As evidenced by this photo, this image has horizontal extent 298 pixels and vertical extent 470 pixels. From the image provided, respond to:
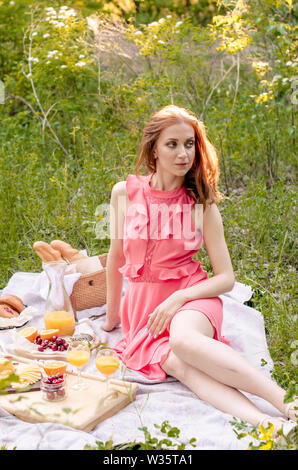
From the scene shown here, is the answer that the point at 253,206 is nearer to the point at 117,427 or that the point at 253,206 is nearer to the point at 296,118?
the point at 296,118

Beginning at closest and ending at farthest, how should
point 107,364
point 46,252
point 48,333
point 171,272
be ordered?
point 107,364
point 171,272
point 48,333
point 46,252

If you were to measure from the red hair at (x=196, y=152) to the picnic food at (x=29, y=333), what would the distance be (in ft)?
3.64

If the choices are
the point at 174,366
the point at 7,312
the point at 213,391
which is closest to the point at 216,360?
the point at 213,391

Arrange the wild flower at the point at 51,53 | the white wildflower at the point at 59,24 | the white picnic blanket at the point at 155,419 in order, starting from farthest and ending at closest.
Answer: the white wildflower at the point at 59,24
the wild flower at the point at 51,53
the white picnic blanket at the point at 155,419

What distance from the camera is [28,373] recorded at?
277 centimetres

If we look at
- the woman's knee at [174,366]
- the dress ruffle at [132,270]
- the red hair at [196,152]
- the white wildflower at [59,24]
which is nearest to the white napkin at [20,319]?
the dress ruffle at [132,270]

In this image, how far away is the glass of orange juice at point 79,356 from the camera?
2.69m

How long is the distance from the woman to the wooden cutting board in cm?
28

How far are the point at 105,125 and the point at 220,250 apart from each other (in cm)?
307

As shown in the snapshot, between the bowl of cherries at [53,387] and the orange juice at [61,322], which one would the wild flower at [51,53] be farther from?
the bowl of cherries at [53,387]

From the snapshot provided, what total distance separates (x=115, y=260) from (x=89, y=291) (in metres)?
0.43

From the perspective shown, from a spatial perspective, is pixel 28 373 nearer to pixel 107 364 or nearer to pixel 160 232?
pixel 107 364

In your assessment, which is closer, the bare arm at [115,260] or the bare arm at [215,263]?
the bare arm at [215,263]

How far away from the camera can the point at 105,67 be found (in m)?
7.02
